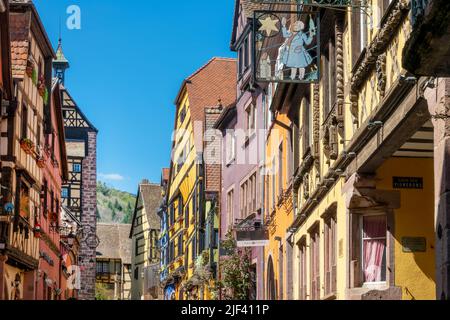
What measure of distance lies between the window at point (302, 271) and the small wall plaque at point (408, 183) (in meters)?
6.53

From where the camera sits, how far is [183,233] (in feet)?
166

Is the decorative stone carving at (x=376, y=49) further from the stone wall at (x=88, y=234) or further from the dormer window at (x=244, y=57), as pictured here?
the stone wall at (x=88, y=234)

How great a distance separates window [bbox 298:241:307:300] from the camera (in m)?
21.4

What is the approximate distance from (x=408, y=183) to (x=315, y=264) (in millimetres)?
5113

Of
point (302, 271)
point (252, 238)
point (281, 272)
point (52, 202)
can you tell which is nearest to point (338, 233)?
point (302, 271)

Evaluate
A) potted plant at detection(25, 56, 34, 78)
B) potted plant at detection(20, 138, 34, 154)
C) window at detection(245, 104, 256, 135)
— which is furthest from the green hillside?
potted plant at detection(20, 138, 34, 154)

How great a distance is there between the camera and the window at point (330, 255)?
17.2m

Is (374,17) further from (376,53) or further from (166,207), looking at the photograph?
(166,207)

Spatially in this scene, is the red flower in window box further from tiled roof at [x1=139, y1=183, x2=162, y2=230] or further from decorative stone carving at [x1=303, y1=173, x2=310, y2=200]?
tiled roof at [x1=139, y1=183, x2=162, y2=230]

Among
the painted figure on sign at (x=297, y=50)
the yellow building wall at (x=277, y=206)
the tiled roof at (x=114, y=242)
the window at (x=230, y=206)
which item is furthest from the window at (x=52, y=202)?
the tiled roof at (x=114, y=242)

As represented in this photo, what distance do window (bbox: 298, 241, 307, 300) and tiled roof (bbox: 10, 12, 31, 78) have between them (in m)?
9.53

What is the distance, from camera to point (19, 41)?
2923cm

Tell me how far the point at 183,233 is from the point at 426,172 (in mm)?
36203
